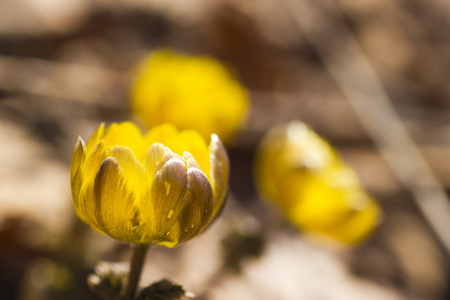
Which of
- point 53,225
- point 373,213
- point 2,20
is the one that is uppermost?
point 2,20

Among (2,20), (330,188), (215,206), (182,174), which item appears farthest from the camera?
(2,20)

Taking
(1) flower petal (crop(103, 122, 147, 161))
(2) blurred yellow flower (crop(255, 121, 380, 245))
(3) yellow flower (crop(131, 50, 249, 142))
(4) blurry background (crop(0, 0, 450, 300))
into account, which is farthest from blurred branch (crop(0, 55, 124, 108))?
(1) flower petal (crop(103, 122, 147, 161))

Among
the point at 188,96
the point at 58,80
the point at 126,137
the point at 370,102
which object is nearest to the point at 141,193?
the point at 126,137

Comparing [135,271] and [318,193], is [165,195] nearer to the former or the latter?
[135,271]

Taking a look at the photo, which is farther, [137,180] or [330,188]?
[330,188]

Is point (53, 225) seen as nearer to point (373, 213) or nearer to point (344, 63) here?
point (373, 213)

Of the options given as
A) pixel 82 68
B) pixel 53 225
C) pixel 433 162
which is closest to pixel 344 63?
pixel 433 162
